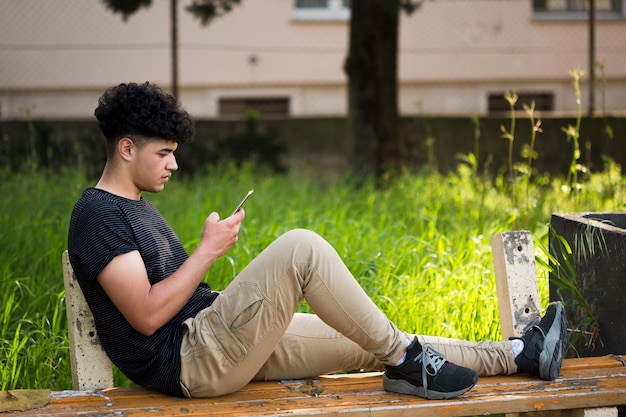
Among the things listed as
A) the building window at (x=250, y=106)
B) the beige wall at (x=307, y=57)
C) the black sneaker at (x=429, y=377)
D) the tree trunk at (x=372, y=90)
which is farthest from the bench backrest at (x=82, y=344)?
the building window at (x=250, y=106)

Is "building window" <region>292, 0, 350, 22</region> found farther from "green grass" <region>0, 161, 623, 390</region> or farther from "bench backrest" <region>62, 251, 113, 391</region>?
"bench backrest" <region>62, 251, 113, 391</region>

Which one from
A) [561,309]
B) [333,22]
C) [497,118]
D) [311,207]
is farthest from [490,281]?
[333,22]

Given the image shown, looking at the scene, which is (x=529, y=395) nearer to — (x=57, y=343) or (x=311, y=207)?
(x=57, y=343)

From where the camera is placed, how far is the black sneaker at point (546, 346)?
289cm

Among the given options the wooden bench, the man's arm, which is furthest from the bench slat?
the man's arm

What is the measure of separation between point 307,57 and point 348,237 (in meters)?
8.69

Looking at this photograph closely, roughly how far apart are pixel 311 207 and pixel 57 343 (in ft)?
8.95

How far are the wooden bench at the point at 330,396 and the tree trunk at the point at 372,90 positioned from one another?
5008 mm

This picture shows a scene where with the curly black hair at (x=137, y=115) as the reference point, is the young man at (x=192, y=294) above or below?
below

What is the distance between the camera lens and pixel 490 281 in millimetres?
4297

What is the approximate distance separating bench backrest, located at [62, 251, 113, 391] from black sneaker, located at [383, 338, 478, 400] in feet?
2.92

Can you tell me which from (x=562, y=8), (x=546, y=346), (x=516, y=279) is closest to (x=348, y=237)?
(x=516, y=279)

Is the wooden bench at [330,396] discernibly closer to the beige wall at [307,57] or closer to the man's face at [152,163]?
the man's face at [152,163]

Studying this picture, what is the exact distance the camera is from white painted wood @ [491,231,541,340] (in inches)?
126
